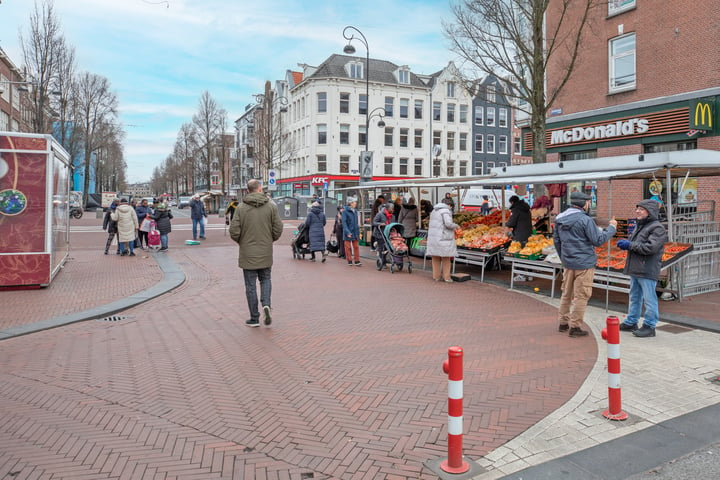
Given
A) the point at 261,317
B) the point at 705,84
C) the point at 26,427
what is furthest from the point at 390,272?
the point at 705,84

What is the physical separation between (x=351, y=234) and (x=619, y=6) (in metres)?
13.6

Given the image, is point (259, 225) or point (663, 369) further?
point (259, 225)

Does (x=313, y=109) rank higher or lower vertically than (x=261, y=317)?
higher

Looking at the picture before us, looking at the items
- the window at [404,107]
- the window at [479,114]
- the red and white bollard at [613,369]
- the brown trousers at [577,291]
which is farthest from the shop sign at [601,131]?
the window at [479,114]

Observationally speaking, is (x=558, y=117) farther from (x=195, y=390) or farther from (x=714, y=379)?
(x=195, y=390)

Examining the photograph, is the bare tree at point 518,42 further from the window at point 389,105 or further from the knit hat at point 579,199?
the window at point 389,105

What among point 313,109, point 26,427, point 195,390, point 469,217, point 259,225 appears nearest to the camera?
point 26,427

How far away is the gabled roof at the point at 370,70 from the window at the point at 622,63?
32.3 meters

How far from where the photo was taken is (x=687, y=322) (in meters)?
6.98

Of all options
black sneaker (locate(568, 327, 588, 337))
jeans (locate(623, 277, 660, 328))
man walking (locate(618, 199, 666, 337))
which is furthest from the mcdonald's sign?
black sneaker (locate(568, 327, 588, 337))

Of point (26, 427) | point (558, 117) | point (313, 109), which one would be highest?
point (313, 109)

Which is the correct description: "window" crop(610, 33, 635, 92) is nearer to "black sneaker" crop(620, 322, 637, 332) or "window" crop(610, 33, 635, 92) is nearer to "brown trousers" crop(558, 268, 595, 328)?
"black sneaker" crop(620, 322, 637, 332)

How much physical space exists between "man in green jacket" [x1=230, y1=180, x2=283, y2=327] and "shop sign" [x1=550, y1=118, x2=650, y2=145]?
15.6m

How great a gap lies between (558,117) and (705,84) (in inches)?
222
